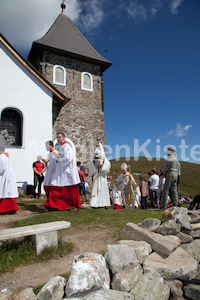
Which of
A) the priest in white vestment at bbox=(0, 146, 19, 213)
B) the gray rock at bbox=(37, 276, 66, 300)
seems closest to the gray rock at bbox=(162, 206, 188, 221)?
the gray rock at bbox=(37, 276, 66, 300)

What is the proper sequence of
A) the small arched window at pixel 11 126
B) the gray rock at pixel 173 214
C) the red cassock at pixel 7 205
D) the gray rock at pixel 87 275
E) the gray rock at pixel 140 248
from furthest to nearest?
the small arched window at pixel 11 126 → the red cassock at pixel 7 205 → the gray rock at pixel 173 214 → the gray rock at pixel 140 248 → the gray rock at pixel 87 275

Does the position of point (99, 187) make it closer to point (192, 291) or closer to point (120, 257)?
point (120, 257)

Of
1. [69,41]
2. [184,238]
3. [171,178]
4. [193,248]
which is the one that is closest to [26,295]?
[193,248]

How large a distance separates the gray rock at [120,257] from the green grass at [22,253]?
2.58ft

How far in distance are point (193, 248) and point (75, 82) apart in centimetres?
1727

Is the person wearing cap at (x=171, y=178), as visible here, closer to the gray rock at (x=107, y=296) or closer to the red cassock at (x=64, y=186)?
the red cassock at (x=64, y=186)

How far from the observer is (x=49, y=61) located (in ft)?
60.2

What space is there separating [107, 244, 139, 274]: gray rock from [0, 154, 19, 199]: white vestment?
4.31 m

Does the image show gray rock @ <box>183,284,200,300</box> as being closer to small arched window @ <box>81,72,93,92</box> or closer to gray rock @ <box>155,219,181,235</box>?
gray rock @ <box>155,219,181,235</box>

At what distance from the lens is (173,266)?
10.4 feet

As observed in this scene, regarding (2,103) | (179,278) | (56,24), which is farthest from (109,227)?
(56,24)

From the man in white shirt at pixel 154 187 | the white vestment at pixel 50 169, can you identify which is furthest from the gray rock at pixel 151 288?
the man in white shirt at pixel 154 187

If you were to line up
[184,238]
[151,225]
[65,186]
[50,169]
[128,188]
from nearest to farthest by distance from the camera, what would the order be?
[184,238] < [151,225] < [65,186] < [50,169] < [128,188]

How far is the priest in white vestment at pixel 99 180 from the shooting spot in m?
8.02
